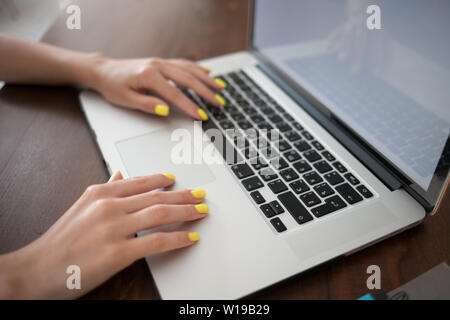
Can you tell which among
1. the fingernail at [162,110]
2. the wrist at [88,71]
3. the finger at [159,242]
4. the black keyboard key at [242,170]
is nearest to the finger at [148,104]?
the fingernail at [162,110]

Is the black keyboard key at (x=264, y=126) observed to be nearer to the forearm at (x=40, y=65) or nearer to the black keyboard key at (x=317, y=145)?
the black keyboard key at (x=317, y=145)

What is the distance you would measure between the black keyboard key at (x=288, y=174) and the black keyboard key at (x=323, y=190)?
0.04m

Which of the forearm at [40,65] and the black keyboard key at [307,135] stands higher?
the forearm at [40,65]

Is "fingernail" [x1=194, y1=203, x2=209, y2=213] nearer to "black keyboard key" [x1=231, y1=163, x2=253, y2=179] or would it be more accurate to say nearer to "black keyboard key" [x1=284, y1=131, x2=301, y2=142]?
"black keyboard key" [x1=231, y1=163, x2=253, y2=179]

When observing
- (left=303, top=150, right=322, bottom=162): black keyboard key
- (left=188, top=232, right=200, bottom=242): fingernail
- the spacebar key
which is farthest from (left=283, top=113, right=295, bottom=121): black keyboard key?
(left=188, top=232, right=200, bottom=242): fingernail

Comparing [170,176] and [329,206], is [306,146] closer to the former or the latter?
[329,206]

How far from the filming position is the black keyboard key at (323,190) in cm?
56

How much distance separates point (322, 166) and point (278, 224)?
0.15m

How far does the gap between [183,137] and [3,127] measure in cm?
37

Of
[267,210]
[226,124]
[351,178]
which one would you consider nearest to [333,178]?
[351,178]

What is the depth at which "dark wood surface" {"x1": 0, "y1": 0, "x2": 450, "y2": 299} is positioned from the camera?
0.48 meters

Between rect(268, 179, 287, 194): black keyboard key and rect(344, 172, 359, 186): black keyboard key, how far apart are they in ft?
0.37

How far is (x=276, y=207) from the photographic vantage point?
0.53 metres

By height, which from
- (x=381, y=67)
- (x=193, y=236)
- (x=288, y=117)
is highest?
(x=381, y=67)
